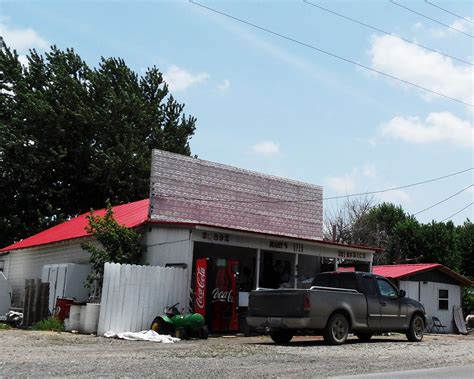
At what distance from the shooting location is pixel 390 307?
685 inches

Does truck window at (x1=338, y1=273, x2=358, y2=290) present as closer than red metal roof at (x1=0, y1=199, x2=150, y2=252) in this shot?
Yes

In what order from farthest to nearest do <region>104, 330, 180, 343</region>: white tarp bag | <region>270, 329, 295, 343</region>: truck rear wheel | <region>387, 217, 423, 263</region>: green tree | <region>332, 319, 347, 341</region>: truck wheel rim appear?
1. <region>387, 217, 423, 263</region>: green tree
2. <region>270, 329, 295, 343</region>: truck rear wheel
3. <region>104, 330, 180, 343</region>: white tarp bag
4. <region>332, 319, 347, 341</region>: truck wheel rim

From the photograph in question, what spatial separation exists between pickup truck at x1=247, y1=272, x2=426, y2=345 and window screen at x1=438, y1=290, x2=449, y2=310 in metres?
12.5

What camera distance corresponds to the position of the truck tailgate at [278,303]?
50.7 feet

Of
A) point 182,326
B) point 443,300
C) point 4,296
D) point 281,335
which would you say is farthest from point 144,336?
point 443,300

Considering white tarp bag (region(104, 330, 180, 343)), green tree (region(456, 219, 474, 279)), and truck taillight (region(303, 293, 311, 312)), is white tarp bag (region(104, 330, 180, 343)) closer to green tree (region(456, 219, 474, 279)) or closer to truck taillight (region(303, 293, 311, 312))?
truck taillight (region(303, 293, 311, 312))

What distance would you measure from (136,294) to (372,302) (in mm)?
6525

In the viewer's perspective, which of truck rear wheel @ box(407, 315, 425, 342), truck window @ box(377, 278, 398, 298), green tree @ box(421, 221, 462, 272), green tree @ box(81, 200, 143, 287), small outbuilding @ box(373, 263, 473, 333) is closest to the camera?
truck window @ box(377, 278, 398, 298)

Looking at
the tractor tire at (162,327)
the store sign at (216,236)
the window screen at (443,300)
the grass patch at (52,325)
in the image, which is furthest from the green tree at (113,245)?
the window screen at (443,300)

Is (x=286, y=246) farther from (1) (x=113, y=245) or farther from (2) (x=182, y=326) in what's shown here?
(1) (x=113, y=245)

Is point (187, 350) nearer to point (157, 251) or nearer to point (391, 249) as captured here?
point (157, 251)

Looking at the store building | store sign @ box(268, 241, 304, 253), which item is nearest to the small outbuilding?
the store building

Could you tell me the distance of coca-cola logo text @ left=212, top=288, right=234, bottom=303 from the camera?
1875 cm

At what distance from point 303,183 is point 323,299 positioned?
12859 millimetres
